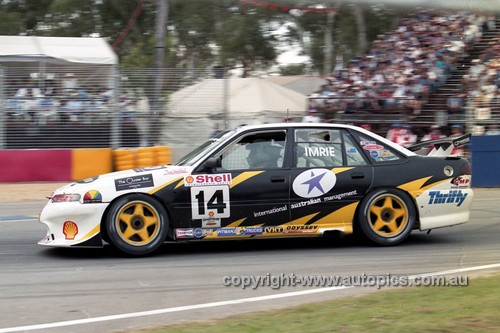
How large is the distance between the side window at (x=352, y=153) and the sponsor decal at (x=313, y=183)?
311 millimetres

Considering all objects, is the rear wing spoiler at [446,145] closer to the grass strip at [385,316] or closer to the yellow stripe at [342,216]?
the yellow stripe at [342,216]

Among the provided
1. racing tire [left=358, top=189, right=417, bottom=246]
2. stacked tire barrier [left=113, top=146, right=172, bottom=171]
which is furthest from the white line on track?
stacked tire barrier [left=113, top=146, right=172, bottom=171]

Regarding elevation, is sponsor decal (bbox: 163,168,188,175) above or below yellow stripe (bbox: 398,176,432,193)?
above

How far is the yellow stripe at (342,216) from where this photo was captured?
25.3 ft

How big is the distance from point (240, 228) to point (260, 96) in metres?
14.4

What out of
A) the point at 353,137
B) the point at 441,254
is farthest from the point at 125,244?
the point at 441,254

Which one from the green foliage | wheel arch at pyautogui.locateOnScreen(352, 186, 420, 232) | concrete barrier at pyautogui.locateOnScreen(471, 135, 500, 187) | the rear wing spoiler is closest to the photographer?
wheel arch at pyautogui.locateOnScreen(352, 186, 420, 232)

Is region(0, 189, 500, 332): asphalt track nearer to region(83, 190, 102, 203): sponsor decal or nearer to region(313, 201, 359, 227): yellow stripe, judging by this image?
region(313, 201, 359, 227): yellow stripe

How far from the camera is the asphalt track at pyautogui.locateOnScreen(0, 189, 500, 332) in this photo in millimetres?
5250

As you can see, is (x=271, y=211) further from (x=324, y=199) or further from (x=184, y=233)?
(x=184, y=233)

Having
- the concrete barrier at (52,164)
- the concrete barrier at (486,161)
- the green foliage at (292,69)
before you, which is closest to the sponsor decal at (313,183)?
the concrete barrier at (486,161)

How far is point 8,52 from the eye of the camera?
2006 cm

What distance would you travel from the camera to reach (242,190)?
7520mm

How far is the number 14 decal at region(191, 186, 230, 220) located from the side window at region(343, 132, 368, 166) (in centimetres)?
144
